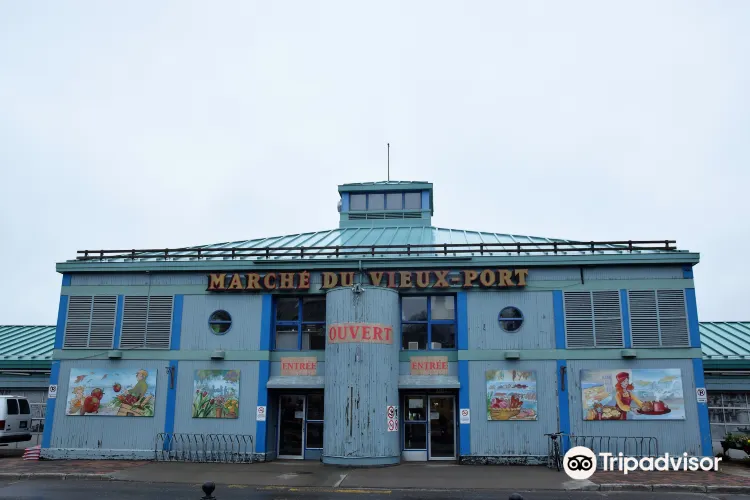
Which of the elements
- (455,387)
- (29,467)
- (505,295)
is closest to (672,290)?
(505,295)

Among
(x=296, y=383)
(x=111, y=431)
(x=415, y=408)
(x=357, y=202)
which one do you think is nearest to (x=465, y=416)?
(x=415, y=408)

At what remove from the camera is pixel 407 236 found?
27.3m

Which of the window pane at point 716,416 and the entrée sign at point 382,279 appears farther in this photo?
the window pane at point 716,416

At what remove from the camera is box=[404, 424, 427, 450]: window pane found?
21.5 metres

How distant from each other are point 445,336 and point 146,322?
1094 cm

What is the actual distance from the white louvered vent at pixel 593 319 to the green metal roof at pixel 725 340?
5860 millimetres

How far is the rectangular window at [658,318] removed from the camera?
20781 mm

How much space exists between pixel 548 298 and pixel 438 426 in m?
5.86

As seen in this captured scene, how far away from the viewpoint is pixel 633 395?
66.9ft

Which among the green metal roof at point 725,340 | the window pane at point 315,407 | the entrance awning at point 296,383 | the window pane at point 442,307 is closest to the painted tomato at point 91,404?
the entrance awning at point 296,383

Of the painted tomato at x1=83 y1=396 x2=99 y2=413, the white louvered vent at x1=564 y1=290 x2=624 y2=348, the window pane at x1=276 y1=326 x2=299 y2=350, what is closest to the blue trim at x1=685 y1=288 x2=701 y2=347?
the white louvered vent at x1=564 y1=290 x2=624 y2=348

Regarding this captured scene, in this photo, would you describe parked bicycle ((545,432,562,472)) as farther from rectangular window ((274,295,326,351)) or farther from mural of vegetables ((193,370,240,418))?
mural of vegetables ((193,370,240,418))

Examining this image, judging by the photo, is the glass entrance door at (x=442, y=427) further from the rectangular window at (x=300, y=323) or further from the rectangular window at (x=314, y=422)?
the rectangular window at (x=300, y=323)

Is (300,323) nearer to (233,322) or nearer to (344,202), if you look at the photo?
(233,322)
